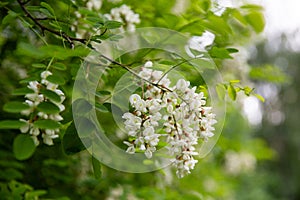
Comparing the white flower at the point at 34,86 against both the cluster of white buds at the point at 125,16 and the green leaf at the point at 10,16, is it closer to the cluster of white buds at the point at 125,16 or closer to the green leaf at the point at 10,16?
the green leaf at the point at 10,16

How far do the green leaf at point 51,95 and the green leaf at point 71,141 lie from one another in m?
0.08

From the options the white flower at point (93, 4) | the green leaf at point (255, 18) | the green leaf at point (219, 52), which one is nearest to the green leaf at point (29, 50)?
the green leaf at point (219, 52)

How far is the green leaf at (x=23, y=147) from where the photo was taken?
618 millimetres

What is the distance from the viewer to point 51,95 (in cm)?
65

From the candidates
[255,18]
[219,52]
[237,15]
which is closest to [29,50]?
[219,52]

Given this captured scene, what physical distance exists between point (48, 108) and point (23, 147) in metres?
0.07

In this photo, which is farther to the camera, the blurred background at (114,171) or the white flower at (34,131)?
the blurred background at (114,171)

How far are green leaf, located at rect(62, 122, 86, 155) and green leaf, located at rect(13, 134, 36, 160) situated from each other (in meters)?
0.10

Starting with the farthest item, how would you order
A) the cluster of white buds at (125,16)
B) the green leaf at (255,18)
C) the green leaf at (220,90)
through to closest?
the green leaf at (255,18) < the cluster of white buds at (125,16) < the green leaf at (220,90)

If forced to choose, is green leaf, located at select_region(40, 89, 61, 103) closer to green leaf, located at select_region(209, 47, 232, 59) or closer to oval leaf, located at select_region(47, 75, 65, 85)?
oval leaf, located at select_region(47, 75, 65, 85)

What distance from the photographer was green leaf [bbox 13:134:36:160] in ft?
2.03

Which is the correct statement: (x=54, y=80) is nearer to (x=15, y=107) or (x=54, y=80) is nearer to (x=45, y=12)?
(x=15, y=107)

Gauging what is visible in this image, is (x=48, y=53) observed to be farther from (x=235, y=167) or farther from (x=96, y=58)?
(x=235, y=167)

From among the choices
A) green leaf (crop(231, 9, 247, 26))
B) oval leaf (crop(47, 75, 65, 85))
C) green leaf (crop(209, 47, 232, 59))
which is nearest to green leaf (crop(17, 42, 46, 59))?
oval leaf (crop(47, 75, 65, 85))
